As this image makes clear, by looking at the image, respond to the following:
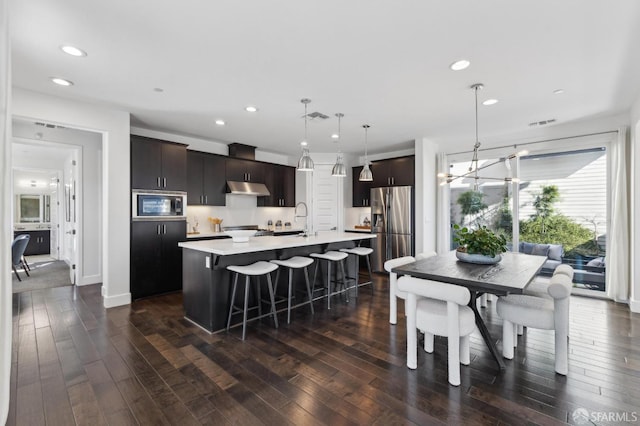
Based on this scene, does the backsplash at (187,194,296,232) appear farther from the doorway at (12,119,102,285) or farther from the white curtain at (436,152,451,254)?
the white curtain at (436,152,451,254)

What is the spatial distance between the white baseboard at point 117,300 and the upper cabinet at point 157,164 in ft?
5.05

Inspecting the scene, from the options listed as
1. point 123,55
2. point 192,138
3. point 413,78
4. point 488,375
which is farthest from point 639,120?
point 192,138

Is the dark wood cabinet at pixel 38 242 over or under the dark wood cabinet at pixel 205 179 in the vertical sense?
under

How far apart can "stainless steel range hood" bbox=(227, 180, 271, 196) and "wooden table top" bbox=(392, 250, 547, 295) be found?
3.85 metres

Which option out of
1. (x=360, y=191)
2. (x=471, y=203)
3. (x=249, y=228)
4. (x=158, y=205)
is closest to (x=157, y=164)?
(x=158, y=205)

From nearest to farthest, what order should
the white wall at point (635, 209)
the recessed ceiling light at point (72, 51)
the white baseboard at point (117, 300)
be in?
the recessed ceiling light at point (72, 51) → the white wall at point (635, 209) → the white baseboard at point (117, 300)

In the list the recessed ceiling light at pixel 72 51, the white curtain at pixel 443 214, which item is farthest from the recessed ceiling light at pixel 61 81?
the white curtain at pixel 443 214

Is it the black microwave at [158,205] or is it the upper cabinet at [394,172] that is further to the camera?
the upper cabinet at [394,172]

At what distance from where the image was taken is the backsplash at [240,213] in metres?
5.72

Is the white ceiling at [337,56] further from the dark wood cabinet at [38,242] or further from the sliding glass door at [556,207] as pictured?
the dark wood cabinet at [38,242]

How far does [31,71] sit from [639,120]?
6.66 m

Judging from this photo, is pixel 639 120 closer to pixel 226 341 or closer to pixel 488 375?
pixel 488 375

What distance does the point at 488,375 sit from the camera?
7.68 ft

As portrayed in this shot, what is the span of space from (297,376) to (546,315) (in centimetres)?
209
